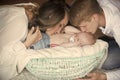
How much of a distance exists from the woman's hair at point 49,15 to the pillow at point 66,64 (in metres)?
0.20

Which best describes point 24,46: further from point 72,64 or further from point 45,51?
point 72,64

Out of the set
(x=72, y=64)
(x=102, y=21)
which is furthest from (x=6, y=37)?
(x=102, y=21)

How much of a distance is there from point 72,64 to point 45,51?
0.49ft

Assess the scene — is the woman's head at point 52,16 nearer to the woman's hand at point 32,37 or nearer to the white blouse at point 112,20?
the woman's hand at point 32,37

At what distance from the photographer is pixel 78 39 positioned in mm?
1251

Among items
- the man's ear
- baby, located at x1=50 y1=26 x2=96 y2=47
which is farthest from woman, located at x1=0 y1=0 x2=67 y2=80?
the man's ear

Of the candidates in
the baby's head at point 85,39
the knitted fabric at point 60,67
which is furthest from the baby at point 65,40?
the knitted fabric at point 60,67

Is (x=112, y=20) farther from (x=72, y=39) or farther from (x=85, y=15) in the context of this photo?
(x=72, y=39)

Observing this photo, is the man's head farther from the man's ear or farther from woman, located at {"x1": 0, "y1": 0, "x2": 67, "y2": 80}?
woman, located at {"x1": 0, "y1": 0, "x2": 67, "y2": 80}

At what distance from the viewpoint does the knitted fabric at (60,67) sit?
1.09m

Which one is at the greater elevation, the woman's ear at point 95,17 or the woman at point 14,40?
the woman's ear at point 95,17

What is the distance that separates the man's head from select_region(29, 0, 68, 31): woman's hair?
0.10 metres

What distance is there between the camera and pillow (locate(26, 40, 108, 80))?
1090 mm

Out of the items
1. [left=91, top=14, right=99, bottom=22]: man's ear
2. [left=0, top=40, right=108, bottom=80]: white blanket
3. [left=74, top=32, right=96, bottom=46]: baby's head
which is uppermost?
[left=91, top=14, right=99, bottom=22]: man's ear
